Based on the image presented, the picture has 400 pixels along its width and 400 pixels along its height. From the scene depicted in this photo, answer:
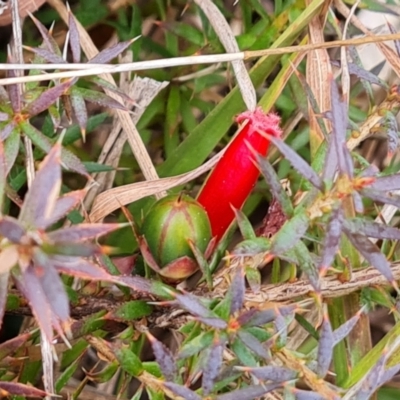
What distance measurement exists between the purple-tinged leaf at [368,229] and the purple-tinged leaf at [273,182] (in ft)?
0.22

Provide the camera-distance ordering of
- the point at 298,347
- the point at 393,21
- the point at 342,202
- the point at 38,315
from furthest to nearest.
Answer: the point at 393,21
the point at 298,347
the point at 342,202
the point at 38,315

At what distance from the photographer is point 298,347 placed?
1.03 meters

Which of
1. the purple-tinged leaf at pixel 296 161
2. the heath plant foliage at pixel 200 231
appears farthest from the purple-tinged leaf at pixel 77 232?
the purple-tinged leaf at pixel 296 161

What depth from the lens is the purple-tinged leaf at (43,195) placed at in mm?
436

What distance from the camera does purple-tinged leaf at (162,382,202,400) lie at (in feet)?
1.89

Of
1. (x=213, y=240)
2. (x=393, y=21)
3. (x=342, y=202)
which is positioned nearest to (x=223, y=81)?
(x=393, y=21)

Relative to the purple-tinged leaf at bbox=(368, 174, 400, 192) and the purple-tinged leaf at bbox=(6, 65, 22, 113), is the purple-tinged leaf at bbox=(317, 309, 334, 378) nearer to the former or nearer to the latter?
the purple-tinged leaf at bbox=(368, 174, 400, 192)

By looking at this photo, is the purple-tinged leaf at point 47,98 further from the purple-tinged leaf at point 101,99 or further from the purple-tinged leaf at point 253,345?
the purple-tinged leaf at point 253,345

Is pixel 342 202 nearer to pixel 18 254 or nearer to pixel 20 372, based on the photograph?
pixel 18 254

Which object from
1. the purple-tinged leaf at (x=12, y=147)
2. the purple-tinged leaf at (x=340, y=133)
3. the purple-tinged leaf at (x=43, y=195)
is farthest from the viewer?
the purple-tinged leaf at (x=12, y=147)

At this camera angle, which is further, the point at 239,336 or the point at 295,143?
the point at 295,143

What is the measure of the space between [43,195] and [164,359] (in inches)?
8.9

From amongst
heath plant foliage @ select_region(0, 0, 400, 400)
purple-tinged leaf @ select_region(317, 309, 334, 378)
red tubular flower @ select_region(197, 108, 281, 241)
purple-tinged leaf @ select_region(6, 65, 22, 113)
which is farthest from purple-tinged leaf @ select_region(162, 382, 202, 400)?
purple-tinged leaf @ select_region(6, 65, 22, 113)

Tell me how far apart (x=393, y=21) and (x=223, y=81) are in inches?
16.8
